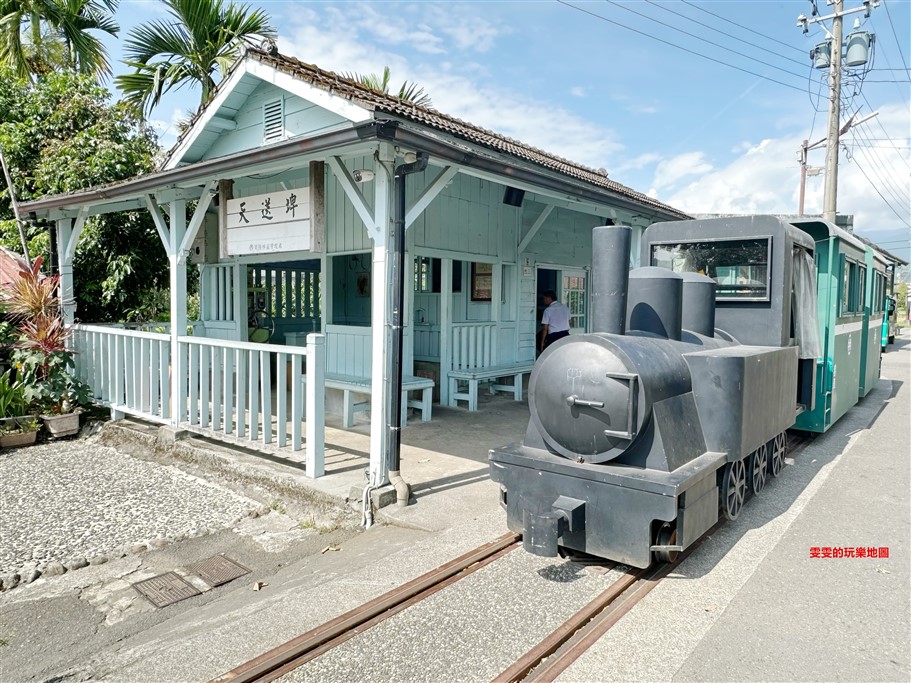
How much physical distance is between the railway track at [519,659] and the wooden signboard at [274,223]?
3.20 meters

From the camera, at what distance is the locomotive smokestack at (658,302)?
→ 4.07m

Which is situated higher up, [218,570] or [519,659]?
[519,659]

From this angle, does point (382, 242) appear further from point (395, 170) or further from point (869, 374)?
point (869, 374)

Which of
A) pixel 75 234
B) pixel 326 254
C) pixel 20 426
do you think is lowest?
pixel 20 426

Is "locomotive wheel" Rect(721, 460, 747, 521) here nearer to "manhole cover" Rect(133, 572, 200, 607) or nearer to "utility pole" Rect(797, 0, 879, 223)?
"manhole cover" Rect(133, 572, 200, 607)

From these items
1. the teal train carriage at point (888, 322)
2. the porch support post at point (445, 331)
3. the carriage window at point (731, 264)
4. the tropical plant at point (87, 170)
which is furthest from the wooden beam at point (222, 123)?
the teal train carriage at point (888, 322)

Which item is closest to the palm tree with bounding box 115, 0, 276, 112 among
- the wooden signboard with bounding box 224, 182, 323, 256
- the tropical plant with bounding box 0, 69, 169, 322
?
the tropical plant with bounding box 0, 69, 169, 322

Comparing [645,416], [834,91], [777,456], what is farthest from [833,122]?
[645,416]

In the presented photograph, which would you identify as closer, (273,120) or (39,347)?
(39,347)

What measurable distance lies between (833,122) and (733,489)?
14.2 metres

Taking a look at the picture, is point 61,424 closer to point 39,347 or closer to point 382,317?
point 39,347

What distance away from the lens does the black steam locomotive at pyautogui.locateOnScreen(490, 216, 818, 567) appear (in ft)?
10.8

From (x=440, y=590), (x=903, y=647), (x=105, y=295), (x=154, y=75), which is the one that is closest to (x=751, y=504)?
(x=903, y=647)

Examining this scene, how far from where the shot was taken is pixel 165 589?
143 inches
